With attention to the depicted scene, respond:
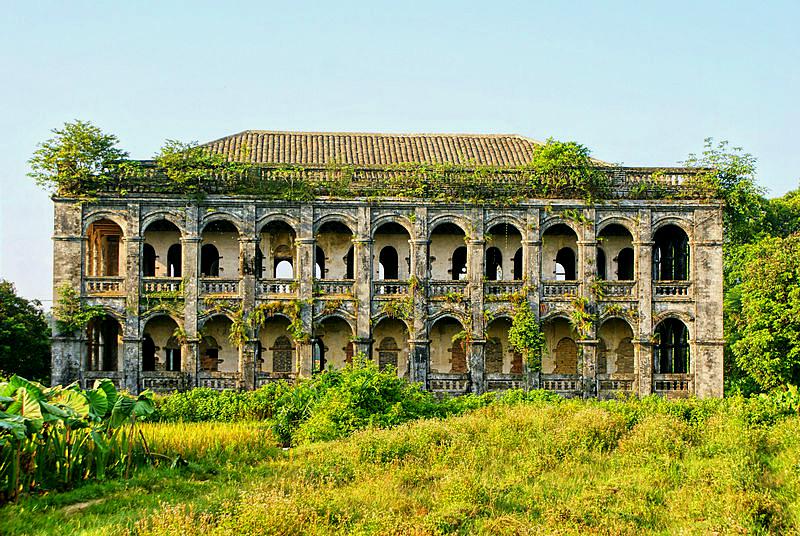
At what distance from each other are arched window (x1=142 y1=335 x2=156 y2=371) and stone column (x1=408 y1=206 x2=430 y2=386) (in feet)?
27.8

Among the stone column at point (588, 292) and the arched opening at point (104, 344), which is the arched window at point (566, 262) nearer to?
the stone column at point (588, 292)

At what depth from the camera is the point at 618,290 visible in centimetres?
2702

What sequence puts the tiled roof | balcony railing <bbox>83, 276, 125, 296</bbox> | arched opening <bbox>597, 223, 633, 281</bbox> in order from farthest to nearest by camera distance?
the tiled roof, arched opening <bbox>597, 223, 633, 281</bbox>, balcony railing <bbox>83, 276, 125, 296</bbox>

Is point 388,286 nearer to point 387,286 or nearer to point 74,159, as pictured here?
point 387,286

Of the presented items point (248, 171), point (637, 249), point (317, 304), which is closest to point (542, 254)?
point (637, 249)

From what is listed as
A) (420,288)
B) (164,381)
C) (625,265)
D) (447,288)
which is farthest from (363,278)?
(625,265)

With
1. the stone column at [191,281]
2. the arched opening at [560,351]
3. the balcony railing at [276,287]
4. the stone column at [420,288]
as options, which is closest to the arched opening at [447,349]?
the stone column at [420,288]

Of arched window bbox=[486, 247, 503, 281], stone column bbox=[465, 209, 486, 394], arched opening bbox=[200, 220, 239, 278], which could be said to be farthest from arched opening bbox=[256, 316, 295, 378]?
arched window bbox=[486, 247, 503, 281]

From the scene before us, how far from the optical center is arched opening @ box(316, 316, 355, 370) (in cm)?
2803

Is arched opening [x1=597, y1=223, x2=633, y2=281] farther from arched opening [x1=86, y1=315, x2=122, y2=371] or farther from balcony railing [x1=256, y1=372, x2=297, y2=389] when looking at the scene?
arched opening [x1=86, y1=315, x2=122, y2=371]

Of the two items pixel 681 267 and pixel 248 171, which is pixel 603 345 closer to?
pixel 681 267

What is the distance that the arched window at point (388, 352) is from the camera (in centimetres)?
2811

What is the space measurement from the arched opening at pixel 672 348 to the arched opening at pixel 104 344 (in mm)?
17778

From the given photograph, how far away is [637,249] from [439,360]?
7345 mm
